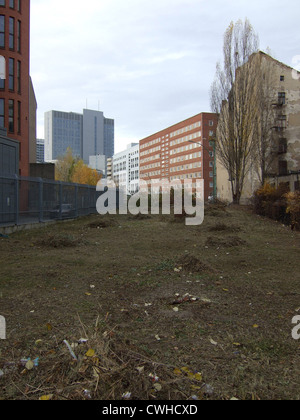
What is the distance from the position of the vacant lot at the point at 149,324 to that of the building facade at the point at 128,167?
11591 cm

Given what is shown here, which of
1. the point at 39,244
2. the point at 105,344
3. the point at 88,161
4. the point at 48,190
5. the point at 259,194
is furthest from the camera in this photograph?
the point at 88,161

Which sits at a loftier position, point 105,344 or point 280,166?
point 280,166

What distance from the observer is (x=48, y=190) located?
48.4ft

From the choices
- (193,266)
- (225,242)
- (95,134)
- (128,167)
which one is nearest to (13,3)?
(225,242)

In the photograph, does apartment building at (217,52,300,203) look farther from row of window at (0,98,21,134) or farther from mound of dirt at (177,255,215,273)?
mound of dirt at (177,255,215,273)

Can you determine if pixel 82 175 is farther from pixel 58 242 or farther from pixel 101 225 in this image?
pixel 58 242

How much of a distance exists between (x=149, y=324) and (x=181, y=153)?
93778mm

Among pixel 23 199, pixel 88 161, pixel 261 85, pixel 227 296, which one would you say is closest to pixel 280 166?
pixel 261 85

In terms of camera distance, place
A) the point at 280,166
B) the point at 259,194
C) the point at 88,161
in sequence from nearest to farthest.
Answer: the point at 259,194, the point at 280,166, the point at 88,161

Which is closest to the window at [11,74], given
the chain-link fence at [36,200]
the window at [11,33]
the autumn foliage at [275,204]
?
the window at [11,33]

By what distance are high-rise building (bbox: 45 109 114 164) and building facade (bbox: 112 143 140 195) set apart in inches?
564

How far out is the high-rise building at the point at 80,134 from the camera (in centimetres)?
14173
